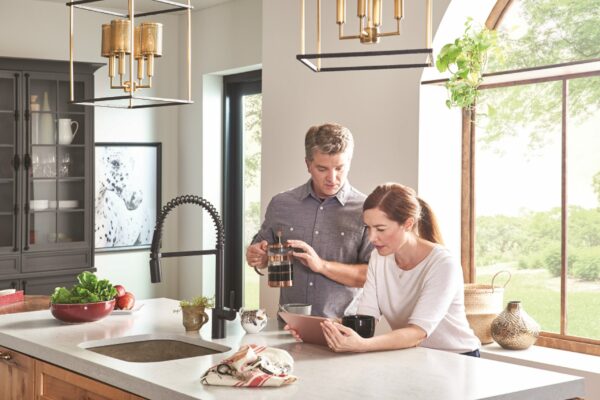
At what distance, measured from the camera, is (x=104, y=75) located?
731 centimetres

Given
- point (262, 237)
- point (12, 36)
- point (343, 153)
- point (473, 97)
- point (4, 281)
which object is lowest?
point (4, 281)

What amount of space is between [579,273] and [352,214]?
1340mm

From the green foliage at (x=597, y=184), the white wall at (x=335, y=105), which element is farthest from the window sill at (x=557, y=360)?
the white wall at (x=335, y=105)

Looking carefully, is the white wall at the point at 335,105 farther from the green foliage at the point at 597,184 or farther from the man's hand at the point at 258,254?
the man's hand at the point at 258,254

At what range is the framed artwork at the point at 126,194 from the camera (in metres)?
7.36

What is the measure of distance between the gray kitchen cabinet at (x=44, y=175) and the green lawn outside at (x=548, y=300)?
3.36 metres

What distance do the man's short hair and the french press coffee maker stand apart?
1.68 feet

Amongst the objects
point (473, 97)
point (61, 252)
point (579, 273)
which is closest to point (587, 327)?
point (579, 273)

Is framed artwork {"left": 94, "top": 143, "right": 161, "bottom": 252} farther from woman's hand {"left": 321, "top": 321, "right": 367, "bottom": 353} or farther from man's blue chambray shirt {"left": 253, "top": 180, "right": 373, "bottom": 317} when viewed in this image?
woman's hand {"left": 321, "top": 321, "right": 367, "bottom": 353}

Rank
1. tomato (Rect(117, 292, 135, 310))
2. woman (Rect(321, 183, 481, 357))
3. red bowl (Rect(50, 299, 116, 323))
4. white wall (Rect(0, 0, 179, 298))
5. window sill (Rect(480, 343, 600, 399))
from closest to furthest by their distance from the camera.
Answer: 1. woman (Rect(321, 183, 481, 357))
2. red bowl (Rect(50, 299, 116, 323))
3. tomato (Rect(117, 292, 135, 310))
4. window sill (Rect(480, 343, 600, 399))
5. white wall (Rect(0, 0, 179, 298))

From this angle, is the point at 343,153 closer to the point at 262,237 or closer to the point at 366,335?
the point at 262,237

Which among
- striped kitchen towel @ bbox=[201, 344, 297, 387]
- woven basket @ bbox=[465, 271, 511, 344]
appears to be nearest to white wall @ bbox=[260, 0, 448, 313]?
woven basket @ bbox=[465, 271, 511, 344]

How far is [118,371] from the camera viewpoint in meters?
2.64

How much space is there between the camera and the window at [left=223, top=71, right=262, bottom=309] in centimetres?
730
